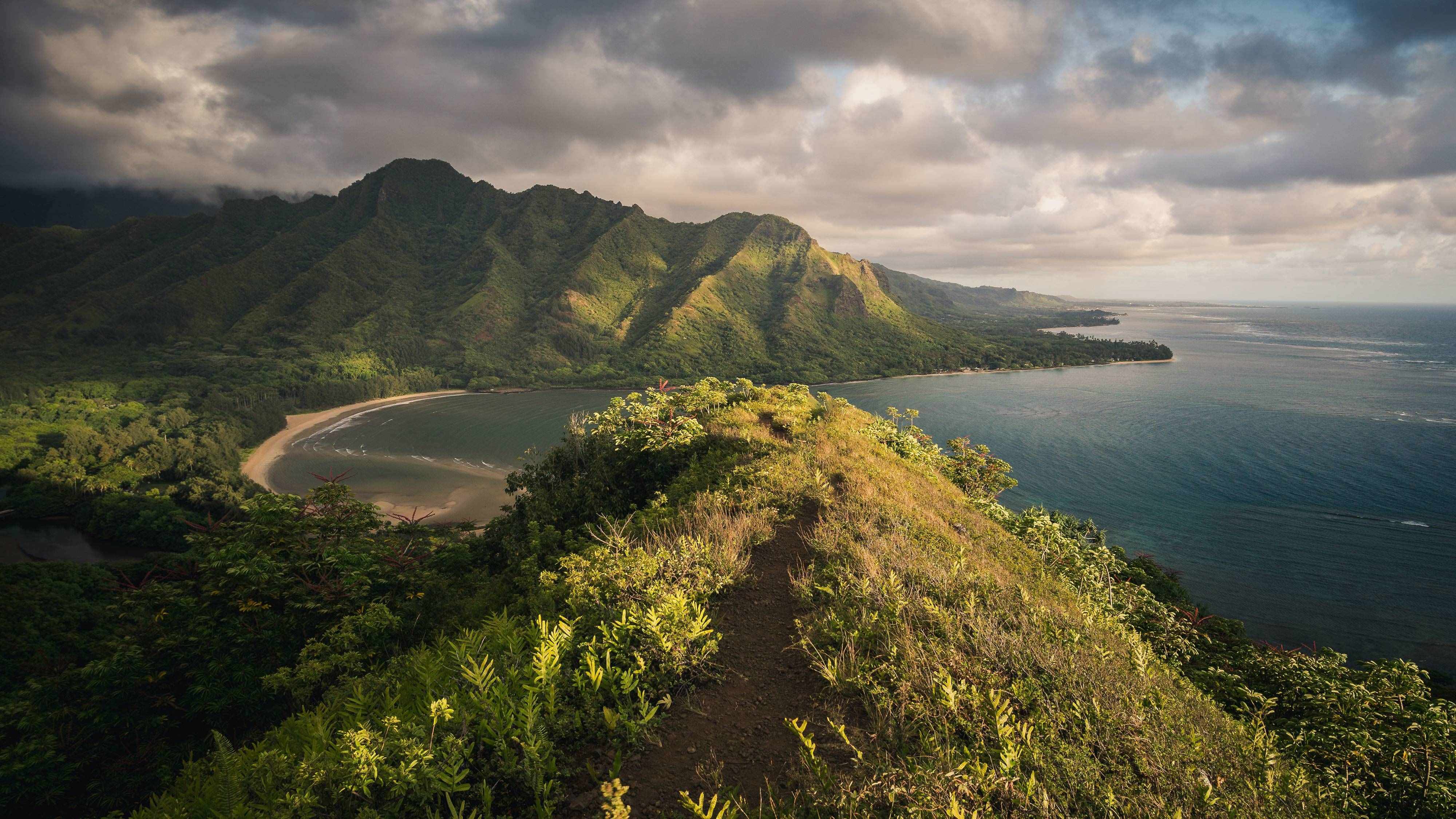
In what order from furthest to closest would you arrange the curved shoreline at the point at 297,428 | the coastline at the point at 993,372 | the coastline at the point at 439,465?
the coastline at the point at 993,372 → the curved shoreline at the point at 297,428 → the coastline at the point at 439,465

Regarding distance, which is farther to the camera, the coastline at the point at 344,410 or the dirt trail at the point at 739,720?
the coastline at the point at 344,410

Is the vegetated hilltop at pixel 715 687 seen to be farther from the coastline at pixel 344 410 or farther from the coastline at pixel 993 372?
the coastline at pixel 993 372

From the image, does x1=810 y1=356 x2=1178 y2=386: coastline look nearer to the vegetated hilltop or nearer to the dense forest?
the dense forest

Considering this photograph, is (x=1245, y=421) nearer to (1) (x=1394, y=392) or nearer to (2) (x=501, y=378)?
(1) (x=1394, y=392)

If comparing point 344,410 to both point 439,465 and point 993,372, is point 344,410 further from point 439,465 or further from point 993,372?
point 993,372

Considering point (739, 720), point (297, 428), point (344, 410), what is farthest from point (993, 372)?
point (297, 428)

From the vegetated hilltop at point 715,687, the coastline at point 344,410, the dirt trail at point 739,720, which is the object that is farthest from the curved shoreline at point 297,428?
the dirt trail at point 739,720

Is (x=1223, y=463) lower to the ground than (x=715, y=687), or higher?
lower
